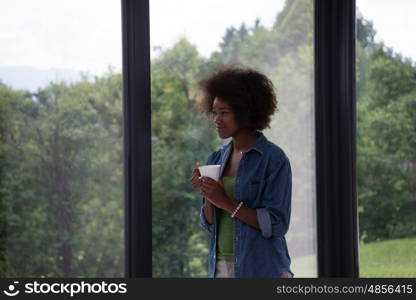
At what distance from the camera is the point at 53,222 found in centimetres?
283

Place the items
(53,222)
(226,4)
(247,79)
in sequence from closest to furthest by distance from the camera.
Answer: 1. (247,79)
2. (53,222)
3. (226,4)

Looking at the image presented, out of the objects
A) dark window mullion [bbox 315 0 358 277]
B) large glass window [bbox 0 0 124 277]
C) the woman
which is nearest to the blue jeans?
the woman

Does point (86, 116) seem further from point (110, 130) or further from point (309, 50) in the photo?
point (309, 50)

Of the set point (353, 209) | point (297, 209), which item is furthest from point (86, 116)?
point (353, 209)

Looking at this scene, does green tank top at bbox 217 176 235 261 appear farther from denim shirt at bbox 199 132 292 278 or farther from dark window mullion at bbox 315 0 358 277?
dark window mullion at bbox 315 0 358 277

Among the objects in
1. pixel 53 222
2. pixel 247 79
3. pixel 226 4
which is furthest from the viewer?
pixel 226 4

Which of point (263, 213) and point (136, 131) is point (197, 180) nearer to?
point (263, 213)

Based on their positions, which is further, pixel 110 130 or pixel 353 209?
pixel 353 209

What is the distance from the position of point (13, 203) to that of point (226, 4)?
1.27m

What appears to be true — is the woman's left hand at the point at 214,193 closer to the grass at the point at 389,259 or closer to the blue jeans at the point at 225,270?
the blue jeans at the point at 225,270

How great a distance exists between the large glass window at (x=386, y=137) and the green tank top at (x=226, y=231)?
35.3 inches

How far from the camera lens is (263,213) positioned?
8.08 feet

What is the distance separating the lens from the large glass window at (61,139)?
2773 millimetres

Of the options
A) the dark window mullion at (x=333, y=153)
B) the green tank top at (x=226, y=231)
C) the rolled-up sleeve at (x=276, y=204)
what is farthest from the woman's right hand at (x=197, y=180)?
the dark window mullion at (x=333, y=153)
